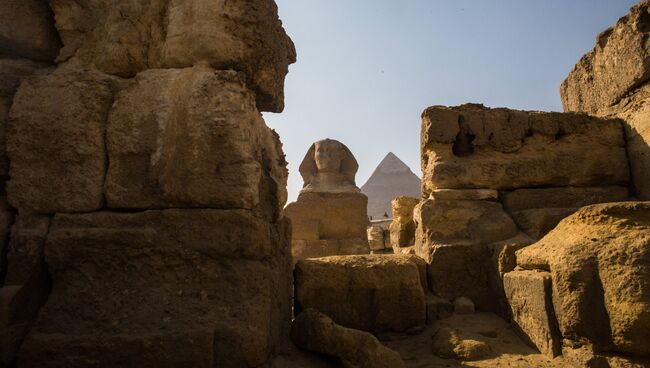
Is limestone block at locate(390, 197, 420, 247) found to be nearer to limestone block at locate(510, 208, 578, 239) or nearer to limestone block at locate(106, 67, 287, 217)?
limestone block at locate(510, 208, 578, 239)

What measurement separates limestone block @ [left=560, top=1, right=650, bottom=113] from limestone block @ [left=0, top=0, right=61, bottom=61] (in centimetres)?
415

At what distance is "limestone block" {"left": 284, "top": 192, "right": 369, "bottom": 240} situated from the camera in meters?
8.06

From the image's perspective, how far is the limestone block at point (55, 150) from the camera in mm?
1884

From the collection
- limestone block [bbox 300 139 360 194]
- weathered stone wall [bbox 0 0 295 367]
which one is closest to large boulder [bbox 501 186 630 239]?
weathered stone wall [bbox 0 0 295 367]

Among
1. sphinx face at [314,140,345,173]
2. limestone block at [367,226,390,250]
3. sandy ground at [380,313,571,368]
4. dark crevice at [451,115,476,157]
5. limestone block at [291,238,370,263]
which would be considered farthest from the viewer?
sphinx face at [314,140,345,173]

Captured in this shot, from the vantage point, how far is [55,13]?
2.17 metres

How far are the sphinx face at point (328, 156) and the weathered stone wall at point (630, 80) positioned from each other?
19.4 feet

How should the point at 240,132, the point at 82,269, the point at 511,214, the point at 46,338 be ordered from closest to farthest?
1. the point at 46,338
2. the point at 82,269
3. the point at 240,132
4. the point at 511,214

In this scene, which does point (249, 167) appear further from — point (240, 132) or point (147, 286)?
point (147, 286)

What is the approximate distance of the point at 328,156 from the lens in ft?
31.7

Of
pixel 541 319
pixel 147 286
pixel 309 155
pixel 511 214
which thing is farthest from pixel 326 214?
pixel 147 286

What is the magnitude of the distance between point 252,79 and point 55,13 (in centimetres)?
109

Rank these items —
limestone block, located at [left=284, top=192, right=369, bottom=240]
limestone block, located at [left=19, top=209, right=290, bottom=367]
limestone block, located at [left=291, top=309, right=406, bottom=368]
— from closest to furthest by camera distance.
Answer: limestone block, located at [left=19, top=209, right=290, bottom=367] → limestone block, located at [left=291, top=309, right=406, bottom=368] → limestone block, located at [left=284, top=192, right=369, bottom=240]

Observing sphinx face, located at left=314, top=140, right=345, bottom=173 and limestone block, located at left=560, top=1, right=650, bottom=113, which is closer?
limestone block, located at left=560, top=1, right=650, bottom=113
